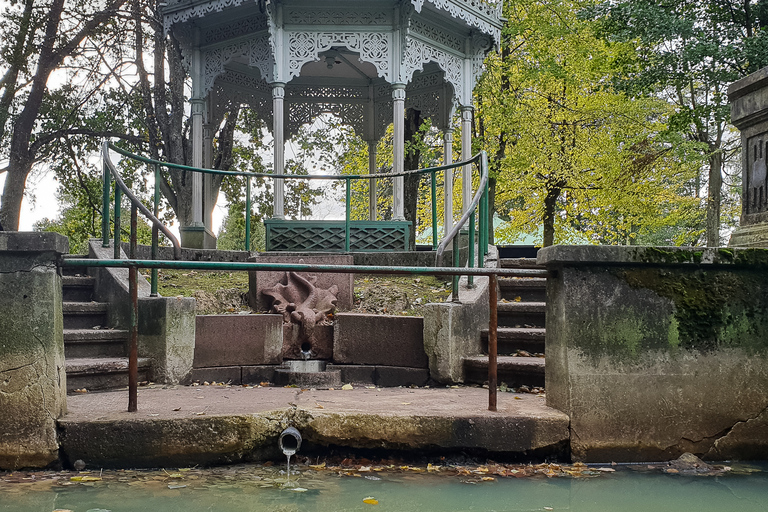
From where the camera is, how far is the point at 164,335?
16.9ft

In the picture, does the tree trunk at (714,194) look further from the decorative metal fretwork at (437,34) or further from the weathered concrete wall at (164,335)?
the weathered concrete wall at (164,335)

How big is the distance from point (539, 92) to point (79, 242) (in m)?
14.1

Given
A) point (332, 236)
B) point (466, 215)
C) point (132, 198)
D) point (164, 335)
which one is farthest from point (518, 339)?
point (332, 236)

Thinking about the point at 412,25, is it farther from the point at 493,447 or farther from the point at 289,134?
the point at 493,447

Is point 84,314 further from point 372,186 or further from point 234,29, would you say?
point 372,186

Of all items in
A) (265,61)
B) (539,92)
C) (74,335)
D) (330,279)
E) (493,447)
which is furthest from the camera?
(539,92)

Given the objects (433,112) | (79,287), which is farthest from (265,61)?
(79,287)

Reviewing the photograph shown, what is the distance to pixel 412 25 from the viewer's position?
31.9 ft

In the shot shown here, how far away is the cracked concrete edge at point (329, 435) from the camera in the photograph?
3486mm

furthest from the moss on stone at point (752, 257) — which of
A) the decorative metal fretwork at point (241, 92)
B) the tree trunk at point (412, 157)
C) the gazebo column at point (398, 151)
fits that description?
the tree trunk at point (412, 157)

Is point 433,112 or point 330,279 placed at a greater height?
point 433,112

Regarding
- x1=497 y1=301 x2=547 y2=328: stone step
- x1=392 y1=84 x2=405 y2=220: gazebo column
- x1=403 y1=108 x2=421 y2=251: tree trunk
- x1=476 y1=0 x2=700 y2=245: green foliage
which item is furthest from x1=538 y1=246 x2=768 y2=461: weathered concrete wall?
x1=476 y1=0 x2=700 y2=245: green foliage

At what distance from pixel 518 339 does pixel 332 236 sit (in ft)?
13.6

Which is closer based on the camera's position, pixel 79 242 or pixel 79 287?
pixel 79 287
